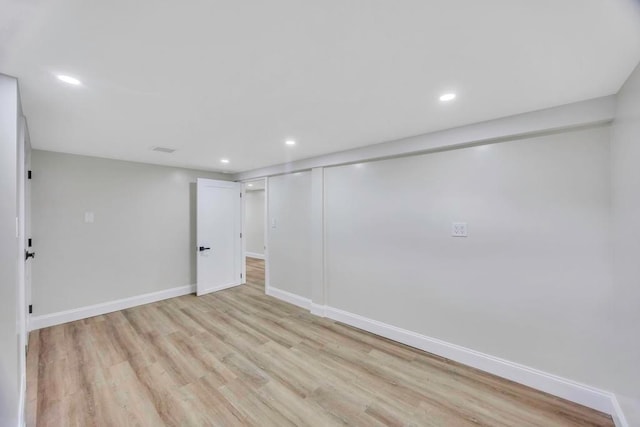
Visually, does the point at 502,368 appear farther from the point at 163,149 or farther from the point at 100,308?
the point at 100,308

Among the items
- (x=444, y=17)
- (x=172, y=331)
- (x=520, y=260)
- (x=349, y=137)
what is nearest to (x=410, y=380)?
(x=520, y=260)

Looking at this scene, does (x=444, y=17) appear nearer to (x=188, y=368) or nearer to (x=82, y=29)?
(x=82, y=29)

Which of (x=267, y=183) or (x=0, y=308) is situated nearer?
(x=0, y=308)

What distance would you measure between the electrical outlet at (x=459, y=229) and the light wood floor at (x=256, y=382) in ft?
4.21

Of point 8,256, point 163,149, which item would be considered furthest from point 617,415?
point 163,149

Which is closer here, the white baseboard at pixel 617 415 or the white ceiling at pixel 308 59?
the white ceiling at pixel 308 59

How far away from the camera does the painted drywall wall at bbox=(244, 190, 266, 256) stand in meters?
8.20

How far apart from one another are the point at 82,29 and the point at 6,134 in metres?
0.90

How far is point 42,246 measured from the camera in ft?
10.6

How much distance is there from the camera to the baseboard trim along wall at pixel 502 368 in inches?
73.6

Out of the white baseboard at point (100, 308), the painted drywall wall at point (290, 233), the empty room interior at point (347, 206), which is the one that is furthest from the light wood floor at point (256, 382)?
the painted drywall wall at point (290, 233)

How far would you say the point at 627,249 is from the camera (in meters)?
1.61

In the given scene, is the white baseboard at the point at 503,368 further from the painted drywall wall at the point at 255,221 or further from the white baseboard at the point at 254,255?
the painted drywall wall at the point at 255,221

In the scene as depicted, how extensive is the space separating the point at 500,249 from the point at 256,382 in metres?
2.51
